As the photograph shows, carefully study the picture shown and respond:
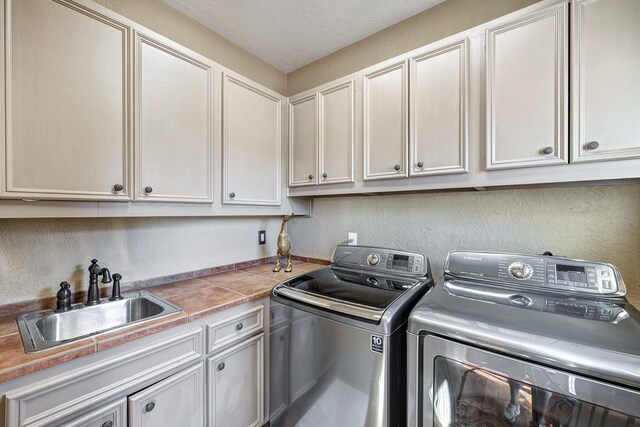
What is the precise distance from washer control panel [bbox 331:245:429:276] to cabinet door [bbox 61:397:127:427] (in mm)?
1324

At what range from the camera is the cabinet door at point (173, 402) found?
3.44ft

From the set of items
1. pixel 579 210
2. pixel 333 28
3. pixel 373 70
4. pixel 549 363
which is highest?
pixel 333 28

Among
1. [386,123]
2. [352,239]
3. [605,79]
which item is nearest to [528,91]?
[605,79]

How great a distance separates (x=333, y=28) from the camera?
1853 millimetres

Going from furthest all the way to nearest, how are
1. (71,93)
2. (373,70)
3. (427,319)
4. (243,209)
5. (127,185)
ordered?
(243,209) < (373,70) < (127,185) < (71,93) < (427,319)

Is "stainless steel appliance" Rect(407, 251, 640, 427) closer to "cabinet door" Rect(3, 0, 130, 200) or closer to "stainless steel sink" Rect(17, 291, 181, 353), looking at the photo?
"stainless steel sink" Rect(17, 291, 181, 353)

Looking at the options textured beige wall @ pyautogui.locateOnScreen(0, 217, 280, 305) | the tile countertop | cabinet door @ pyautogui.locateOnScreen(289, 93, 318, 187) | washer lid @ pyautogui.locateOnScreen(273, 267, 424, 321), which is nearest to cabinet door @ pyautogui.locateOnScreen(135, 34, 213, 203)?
textured beige wall @ pyautogui.locateOnScreen(0, 217, 280, 305)

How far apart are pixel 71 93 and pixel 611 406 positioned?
7.14ft

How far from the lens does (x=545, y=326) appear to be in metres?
0.87

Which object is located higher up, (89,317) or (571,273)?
(571,273)

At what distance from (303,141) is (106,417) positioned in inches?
72.3

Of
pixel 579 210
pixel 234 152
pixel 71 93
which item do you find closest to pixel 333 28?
pixel 234 152

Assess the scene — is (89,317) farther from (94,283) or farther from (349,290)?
(349,290)

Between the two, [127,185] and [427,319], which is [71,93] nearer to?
[127,185]
